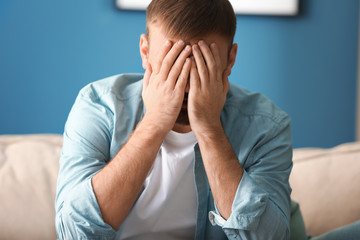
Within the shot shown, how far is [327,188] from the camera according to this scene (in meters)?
1.65

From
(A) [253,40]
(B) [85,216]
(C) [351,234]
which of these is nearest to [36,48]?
(A) [253,40]

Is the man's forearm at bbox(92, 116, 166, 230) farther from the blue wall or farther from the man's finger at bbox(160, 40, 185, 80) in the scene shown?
the blue wall

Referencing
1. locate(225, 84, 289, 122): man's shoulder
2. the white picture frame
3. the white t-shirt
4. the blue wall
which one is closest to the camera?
the white t-shirt

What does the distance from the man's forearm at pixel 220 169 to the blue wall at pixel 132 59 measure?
141 cm

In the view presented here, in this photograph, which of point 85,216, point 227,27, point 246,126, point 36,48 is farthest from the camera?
point 36,48

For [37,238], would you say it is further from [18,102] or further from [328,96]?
[328,96]

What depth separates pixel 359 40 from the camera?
2752mm

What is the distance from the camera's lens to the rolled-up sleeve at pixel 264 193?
117 centimetres

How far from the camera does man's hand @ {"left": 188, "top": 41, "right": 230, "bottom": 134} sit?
1.22m

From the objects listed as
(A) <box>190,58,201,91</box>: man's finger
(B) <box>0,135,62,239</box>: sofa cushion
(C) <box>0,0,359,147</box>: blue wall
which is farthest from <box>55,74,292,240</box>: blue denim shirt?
(C) <box>0,0,359,147</box>: blue wall

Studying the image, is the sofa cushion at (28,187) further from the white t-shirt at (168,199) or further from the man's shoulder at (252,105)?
the man's shoulder at (252,105)

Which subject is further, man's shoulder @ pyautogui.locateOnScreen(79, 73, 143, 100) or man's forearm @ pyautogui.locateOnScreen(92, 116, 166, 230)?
man's shoulder @ pyautogui.locateOnScreen(79, 73, 143, 100)

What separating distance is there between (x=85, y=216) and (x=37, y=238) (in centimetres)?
44

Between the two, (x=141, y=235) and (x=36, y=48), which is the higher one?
(x=36, y=48)
